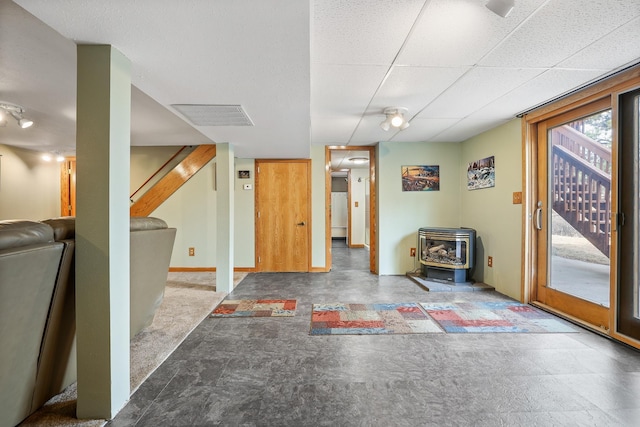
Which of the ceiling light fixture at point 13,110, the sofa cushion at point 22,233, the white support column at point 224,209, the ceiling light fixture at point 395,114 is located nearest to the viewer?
the sofa cushion at point 22,233

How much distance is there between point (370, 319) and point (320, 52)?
7.73 ft

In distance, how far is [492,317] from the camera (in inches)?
113

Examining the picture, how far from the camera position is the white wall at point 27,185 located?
4.99 m

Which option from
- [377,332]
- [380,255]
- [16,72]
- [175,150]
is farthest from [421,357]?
[175,150]

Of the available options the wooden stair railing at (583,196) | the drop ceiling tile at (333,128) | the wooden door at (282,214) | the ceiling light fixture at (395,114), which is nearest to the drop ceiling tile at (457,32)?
the ceiling light fixture at (395,114)

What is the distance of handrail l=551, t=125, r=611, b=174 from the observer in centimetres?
253

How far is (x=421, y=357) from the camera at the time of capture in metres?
2.09

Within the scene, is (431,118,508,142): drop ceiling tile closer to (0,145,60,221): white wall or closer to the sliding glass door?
the sliding glass door

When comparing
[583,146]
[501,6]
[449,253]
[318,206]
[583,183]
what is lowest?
[449,253]

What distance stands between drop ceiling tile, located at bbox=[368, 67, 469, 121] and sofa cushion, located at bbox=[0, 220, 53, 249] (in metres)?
2.44

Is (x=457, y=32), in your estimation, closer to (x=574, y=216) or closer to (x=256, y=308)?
(x=574, y=216)

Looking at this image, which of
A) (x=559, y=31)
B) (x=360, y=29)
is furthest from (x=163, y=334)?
(x=559, y=31)

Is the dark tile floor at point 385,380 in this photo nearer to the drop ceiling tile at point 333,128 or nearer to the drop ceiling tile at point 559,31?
the drop ceiling tile at point 559,31

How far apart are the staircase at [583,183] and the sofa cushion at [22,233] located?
399 centimetres
